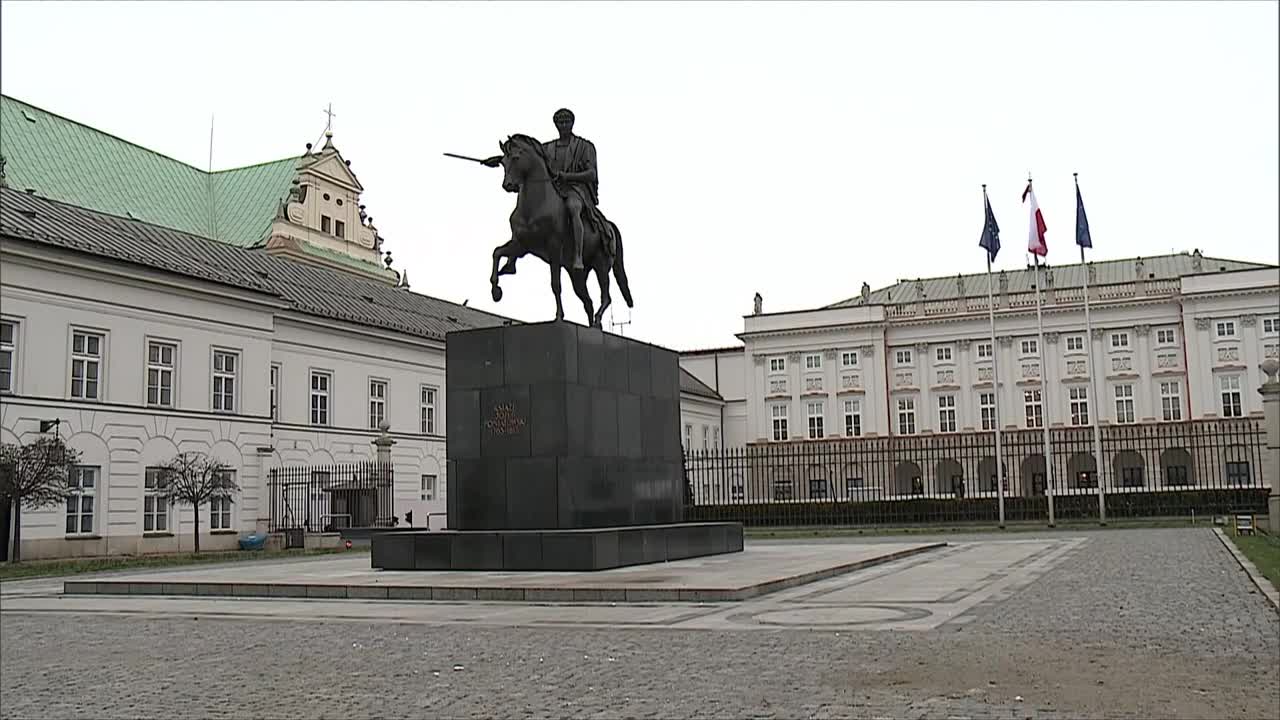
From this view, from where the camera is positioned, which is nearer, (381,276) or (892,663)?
(892,663)

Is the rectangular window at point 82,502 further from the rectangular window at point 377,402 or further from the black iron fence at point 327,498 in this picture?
the rectangular window at point 377,402

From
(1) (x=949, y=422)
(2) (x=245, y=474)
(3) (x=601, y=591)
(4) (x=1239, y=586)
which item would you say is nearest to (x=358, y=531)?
(2) (x=245, y=474)

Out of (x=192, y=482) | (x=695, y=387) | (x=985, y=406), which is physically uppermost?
(x=695, y=387)

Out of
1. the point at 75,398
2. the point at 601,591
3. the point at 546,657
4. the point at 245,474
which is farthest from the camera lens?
the point at 245,474

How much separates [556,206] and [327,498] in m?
25.4

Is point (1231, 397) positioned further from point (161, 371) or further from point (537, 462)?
point (537, 462)

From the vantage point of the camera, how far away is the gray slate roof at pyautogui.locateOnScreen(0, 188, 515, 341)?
3275 cm

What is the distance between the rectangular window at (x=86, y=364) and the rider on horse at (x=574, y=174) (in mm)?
19947

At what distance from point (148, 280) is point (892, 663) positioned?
30919 millimetres

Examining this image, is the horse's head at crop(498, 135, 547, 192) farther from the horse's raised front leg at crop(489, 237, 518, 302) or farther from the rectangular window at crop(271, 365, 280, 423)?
the rectangular window at crop(271, 365, 280, 423)

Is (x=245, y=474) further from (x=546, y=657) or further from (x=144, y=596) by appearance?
(x=546, y=657)

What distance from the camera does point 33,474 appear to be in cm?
2562

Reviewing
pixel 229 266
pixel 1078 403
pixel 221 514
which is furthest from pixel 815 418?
pixel 221 514

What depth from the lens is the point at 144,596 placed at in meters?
15.5
